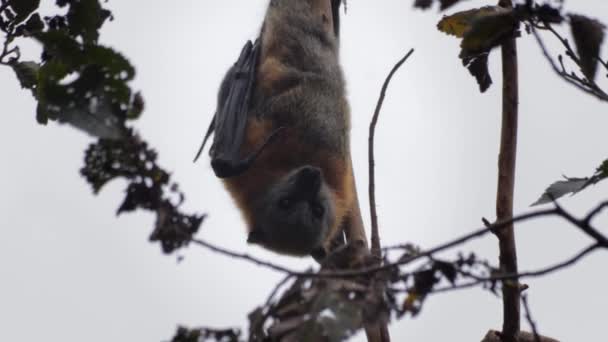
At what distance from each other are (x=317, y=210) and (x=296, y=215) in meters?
0.33

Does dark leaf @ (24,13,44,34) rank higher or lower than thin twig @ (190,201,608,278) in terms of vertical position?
higher

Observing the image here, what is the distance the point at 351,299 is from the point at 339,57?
7.92 meters

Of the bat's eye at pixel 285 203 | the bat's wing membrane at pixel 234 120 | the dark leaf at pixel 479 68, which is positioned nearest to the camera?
the dark leaf at pixel 479 68

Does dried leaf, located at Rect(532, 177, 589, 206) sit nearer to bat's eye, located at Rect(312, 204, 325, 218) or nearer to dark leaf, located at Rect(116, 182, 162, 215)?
dark leaf, located at Rect(116, 182, 162, 215)

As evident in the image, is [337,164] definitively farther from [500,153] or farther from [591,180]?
[591,180]

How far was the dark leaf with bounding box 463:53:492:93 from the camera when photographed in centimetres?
509

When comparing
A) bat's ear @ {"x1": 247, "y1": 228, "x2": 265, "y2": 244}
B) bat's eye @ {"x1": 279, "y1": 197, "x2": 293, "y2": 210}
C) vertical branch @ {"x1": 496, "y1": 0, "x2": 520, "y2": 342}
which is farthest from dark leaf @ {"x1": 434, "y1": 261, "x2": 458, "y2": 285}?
bat's ear @ {"x1": 247, "y1": 228, "x2": 265, "y2": 244}

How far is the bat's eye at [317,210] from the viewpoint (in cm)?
981

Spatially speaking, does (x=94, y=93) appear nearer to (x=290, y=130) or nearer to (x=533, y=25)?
(x=533, y=25)

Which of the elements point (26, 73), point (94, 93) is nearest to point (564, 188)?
point (94, 93)

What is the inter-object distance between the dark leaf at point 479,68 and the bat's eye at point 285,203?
4850mm

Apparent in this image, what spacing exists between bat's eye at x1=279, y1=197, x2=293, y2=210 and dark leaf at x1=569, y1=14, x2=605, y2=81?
258 inches

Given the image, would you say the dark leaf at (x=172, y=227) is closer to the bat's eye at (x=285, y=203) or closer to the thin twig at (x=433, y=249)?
the thin twig at (x=433, y=249)

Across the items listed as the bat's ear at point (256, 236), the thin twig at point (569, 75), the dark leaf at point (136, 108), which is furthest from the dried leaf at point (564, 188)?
the bat's ear at point (256, 236)
